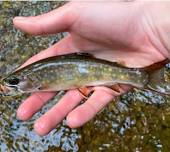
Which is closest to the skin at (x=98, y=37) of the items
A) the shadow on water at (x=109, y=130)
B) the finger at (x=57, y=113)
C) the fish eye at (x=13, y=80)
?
the finger at (x=57, y=113)

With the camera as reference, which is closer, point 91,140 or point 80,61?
point 80,61

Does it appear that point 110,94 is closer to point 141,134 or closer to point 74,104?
point 74,104

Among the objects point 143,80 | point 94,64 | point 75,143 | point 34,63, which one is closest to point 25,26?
point 34,63

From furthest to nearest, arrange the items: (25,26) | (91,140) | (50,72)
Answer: (91,140) → (50,72) → (25,26)

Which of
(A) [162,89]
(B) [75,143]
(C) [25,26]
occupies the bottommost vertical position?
(B) [75,143]

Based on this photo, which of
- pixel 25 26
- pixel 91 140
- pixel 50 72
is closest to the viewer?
pixel 25 26

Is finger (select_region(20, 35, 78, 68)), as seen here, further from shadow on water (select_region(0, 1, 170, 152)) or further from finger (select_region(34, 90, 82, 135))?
shadow on water (select_region(0, 1, 170, 152))

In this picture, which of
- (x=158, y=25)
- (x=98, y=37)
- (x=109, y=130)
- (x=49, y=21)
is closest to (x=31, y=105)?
(x=49, y=21)

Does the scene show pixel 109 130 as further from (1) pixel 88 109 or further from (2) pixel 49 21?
(2) pixel 49 21
